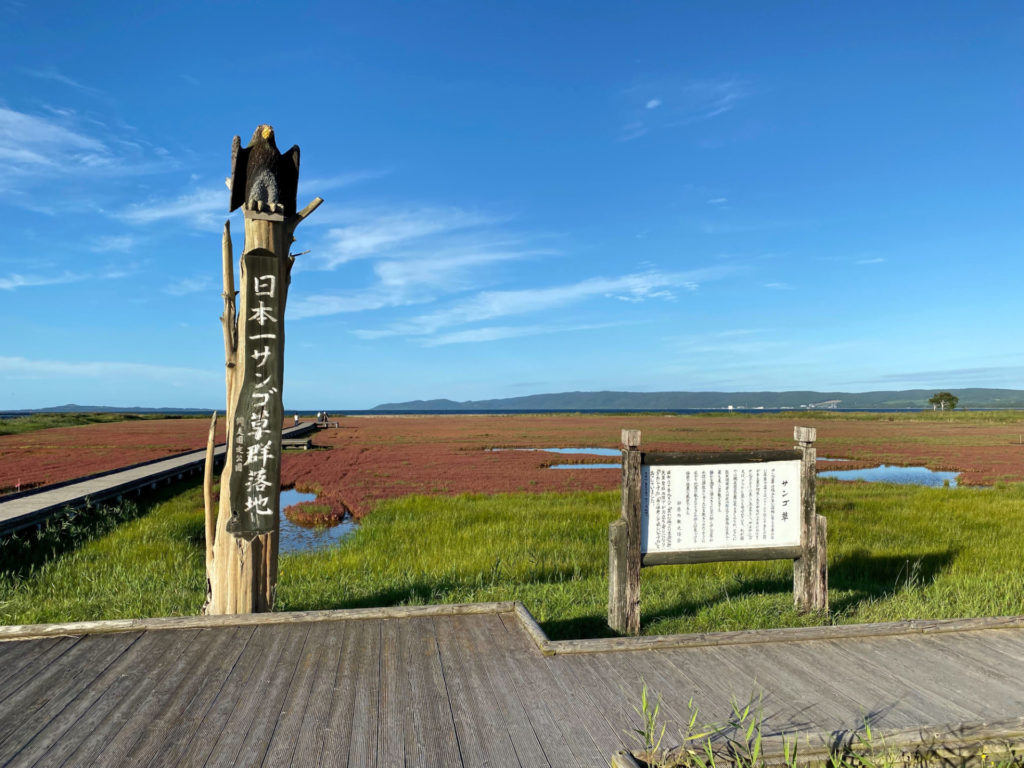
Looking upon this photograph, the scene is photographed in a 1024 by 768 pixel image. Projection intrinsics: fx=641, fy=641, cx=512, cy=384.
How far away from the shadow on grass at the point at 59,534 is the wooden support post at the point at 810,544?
9.27 metres

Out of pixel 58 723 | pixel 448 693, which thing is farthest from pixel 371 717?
pixel 58 723

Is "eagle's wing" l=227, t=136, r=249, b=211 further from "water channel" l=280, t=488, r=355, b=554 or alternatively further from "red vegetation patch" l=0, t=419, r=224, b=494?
"red vegetation patch" l=0, t=419, r=224, b=494

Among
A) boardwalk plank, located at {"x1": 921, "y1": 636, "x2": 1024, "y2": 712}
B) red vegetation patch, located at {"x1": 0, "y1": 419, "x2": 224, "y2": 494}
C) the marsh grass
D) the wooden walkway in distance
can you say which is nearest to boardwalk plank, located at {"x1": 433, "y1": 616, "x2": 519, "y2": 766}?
the marsh grass

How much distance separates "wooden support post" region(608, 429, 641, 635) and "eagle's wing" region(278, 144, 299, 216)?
3707mm

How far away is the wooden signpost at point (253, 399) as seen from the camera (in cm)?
549

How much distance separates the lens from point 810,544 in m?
5.79

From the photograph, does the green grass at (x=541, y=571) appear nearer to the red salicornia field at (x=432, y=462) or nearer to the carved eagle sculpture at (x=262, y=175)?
the red salicornia field at (x=432, y=462)

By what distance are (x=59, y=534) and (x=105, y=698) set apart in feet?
30.3

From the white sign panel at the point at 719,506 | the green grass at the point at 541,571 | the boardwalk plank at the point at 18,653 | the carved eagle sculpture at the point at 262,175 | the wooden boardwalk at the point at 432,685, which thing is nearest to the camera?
the wooden boardwalk at the point at 432,685

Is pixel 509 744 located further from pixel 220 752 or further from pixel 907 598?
pixel 907 598

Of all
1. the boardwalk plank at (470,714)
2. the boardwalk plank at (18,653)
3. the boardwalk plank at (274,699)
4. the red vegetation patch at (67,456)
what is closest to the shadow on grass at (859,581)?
the boardwalk plank at (470,714)

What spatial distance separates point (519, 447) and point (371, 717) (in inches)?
1269

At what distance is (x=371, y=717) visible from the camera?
3271mm

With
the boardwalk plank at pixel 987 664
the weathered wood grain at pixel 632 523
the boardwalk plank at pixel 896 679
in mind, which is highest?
the weathered wood grain at pixel 632 523
